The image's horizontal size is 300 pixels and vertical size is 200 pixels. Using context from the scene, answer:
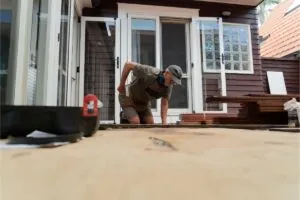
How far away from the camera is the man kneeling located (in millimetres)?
3249

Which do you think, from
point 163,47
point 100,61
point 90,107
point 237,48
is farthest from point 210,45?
point 90,107

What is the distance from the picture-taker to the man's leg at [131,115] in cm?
343

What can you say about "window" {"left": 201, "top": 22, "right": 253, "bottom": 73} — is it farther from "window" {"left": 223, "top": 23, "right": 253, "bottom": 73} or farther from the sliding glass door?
the sliding glass door

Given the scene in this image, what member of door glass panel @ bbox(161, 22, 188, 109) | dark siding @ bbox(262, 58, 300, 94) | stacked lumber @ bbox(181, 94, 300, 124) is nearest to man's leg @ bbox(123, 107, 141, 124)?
stacked lumber @ bbox(181, 94, 300, 124)

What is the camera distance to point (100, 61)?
5.44 m

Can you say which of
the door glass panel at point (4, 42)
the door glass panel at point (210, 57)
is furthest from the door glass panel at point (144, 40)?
the door glass panel at point (4, 42)

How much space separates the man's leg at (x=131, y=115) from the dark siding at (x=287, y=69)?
3.87m

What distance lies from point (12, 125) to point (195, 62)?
4895 mm

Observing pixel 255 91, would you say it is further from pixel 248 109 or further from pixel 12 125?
pixel 12 125

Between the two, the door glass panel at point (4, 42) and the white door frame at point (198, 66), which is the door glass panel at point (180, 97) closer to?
the white door frame at point (198, 66)

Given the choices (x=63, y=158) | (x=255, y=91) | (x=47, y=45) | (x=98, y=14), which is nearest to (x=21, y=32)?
(x=47, y=45)

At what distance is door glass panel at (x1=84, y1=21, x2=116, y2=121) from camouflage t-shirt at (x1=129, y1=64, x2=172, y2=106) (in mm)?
1788

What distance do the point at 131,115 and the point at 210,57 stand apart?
2784 millimetres

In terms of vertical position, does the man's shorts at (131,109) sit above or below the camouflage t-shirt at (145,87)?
below
